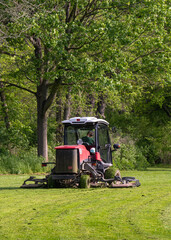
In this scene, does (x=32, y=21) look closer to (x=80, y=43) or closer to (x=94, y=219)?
(x=80, y=43)

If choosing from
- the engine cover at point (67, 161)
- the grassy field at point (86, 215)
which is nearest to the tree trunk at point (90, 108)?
the engine cover at point (67, 161)

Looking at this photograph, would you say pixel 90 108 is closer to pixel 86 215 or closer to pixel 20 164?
pixel 20 164

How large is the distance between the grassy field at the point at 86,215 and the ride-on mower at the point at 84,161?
1.40 m

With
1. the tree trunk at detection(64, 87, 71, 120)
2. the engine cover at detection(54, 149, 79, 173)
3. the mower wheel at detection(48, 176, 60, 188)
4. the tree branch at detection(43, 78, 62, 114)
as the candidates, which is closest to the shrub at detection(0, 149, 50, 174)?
the tree branch at detection(43, 78, 62, 114)

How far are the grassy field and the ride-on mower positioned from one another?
4.60ft

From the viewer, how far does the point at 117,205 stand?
10766mm

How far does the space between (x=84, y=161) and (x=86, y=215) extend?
6.03 m

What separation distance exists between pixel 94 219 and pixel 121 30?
1525 cm

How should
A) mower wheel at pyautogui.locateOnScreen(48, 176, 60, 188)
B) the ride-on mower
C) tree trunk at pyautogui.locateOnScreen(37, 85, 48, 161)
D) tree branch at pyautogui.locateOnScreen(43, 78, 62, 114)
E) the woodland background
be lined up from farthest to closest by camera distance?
tree trunk at pyautogui.locateOnScreen(37, 85, 48, 161) → tree branch at pyautogui.locateOnScreen(43, 78, 62, 114) → the woodland background → mower wheel at pyautogui.locateOnScreen(48, 176, 60, 188) → the ride-on mower

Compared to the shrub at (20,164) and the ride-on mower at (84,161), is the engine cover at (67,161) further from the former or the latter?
the shrub at (20,164)

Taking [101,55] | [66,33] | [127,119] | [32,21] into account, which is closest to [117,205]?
[32,21]

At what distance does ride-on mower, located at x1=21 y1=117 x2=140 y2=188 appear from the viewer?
49.2ft

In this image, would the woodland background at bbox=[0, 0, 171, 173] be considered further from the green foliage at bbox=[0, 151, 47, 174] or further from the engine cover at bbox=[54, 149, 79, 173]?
the engine cover at bbox=[54, 149, 79, 173]

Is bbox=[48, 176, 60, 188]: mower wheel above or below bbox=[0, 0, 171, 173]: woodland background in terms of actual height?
below
